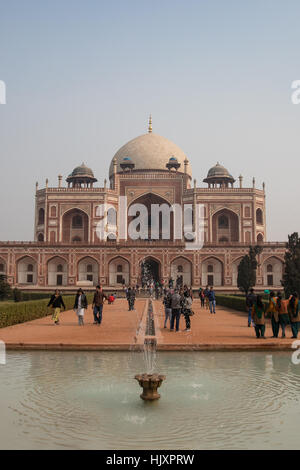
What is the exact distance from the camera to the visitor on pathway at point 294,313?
9.03m

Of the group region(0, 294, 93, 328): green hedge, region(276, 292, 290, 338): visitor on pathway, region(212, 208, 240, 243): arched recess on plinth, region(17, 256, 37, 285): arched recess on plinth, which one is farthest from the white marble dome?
region(276, 292, 290, 338): visitor on pathway

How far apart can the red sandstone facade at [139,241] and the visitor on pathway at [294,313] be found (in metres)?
25.5

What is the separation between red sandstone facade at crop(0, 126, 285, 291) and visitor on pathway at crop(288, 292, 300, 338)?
83.8 ft

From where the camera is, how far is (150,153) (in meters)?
49.1

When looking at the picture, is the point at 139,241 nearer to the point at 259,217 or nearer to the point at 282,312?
the point at 259,217

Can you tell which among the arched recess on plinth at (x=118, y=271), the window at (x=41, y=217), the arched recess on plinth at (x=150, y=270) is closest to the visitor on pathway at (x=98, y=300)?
the arched recess on plinth at (x=150, y=270)

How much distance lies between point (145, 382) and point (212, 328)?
20.8ft

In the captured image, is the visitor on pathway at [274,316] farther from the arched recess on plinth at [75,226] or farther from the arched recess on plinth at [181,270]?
the arched recess on plinth at [75,226]

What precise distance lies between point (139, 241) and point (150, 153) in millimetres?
14124

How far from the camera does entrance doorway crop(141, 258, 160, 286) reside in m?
38.5

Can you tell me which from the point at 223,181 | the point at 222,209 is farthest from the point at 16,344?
the point at 223,181

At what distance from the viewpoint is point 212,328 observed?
10.9 metres

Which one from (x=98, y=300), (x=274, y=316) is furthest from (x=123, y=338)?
(x=274, y=316)
